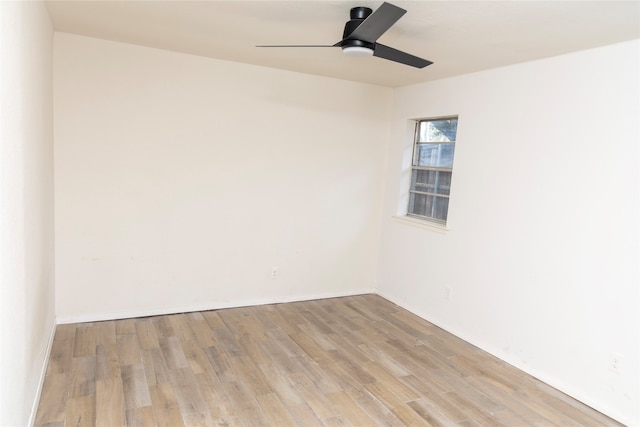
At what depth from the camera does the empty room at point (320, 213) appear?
2.28 m

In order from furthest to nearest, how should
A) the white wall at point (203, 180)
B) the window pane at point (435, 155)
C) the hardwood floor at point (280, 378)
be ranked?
the window pane at point (435, 155) → the white wall at point (203, 180) → the hardwood floor at point (280, 378)

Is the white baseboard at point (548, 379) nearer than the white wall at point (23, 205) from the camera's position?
No

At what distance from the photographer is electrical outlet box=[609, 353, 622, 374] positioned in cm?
252

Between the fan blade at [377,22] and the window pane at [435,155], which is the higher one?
the fan blade at [377,22]

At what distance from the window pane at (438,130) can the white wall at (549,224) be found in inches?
6.9

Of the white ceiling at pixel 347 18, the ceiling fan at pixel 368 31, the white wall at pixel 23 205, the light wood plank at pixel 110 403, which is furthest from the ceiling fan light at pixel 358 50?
the light wood plank at pixel 110 403

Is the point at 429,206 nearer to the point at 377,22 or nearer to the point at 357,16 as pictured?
the point at 357,16

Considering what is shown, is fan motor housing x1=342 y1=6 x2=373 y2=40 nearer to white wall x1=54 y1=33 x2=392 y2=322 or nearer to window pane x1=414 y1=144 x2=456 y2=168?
white wall x1=54 y1=33 x2=392 y2=322

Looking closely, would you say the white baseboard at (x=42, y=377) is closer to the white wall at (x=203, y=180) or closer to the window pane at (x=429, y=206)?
the white wall at (x=203, y=180)

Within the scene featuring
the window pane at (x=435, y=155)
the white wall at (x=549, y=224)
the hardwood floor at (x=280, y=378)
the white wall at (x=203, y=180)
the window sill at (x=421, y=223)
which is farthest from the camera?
the window pane at (x=435, y=155)

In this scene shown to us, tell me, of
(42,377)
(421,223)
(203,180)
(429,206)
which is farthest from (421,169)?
(42,377)

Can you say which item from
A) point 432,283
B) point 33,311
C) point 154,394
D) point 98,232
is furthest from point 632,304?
point 98,232

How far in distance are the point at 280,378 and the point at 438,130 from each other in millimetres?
2791

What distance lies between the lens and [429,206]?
417 centimetres
